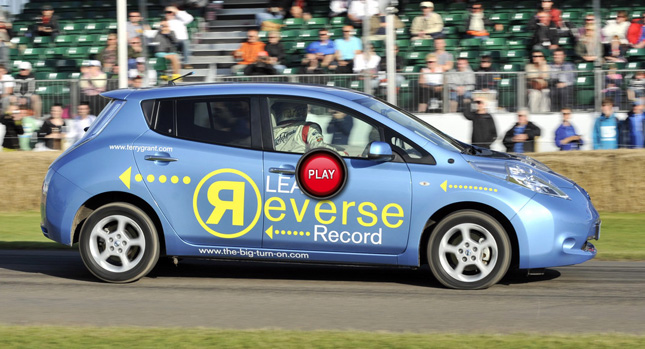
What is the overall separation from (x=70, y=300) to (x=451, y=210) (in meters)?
3.03

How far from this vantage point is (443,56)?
17188 millimetres

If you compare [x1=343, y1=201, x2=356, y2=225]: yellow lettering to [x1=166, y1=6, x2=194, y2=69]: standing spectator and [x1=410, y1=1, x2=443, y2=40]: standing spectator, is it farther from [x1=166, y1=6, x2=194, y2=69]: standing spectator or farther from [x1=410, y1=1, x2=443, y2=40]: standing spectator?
[x1=166, y1=6, x2=194, y2=69]: standing spectator

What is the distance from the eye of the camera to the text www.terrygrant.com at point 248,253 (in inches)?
307

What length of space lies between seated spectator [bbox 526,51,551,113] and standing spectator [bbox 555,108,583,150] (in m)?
0.99

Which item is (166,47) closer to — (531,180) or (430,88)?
(430,88)

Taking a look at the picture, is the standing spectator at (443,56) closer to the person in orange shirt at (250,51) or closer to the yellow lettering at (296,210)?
the person in orange shirt at (250,51)

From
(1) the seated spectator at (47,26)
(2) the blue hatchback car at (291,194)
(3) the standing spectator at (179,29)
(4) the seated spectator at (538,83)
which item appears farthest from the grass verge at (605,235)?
(1) the seated spectator at (47,26)

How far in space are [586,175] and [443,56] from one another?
4.86 m

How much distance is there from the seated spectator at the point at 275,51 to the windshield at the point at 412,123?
9608mm

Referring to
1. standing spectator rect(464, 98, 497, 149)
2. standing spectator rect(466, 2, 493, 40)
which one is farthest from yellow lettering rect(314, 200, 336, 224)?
standing spectator rect(466, 2, 493, 40)

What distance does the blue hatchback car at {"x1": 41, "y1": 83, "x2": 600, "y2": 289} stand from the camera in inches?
299

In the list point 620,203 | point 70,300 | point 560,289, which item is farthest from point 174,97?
point 620,203

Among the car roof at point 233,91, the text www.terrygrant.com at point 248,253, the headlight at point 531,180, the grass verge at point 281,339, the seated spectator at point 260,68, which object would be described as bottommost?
the grass verge at point 281,339

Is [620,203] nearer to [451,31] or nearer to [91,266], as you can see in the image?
[451,31]
